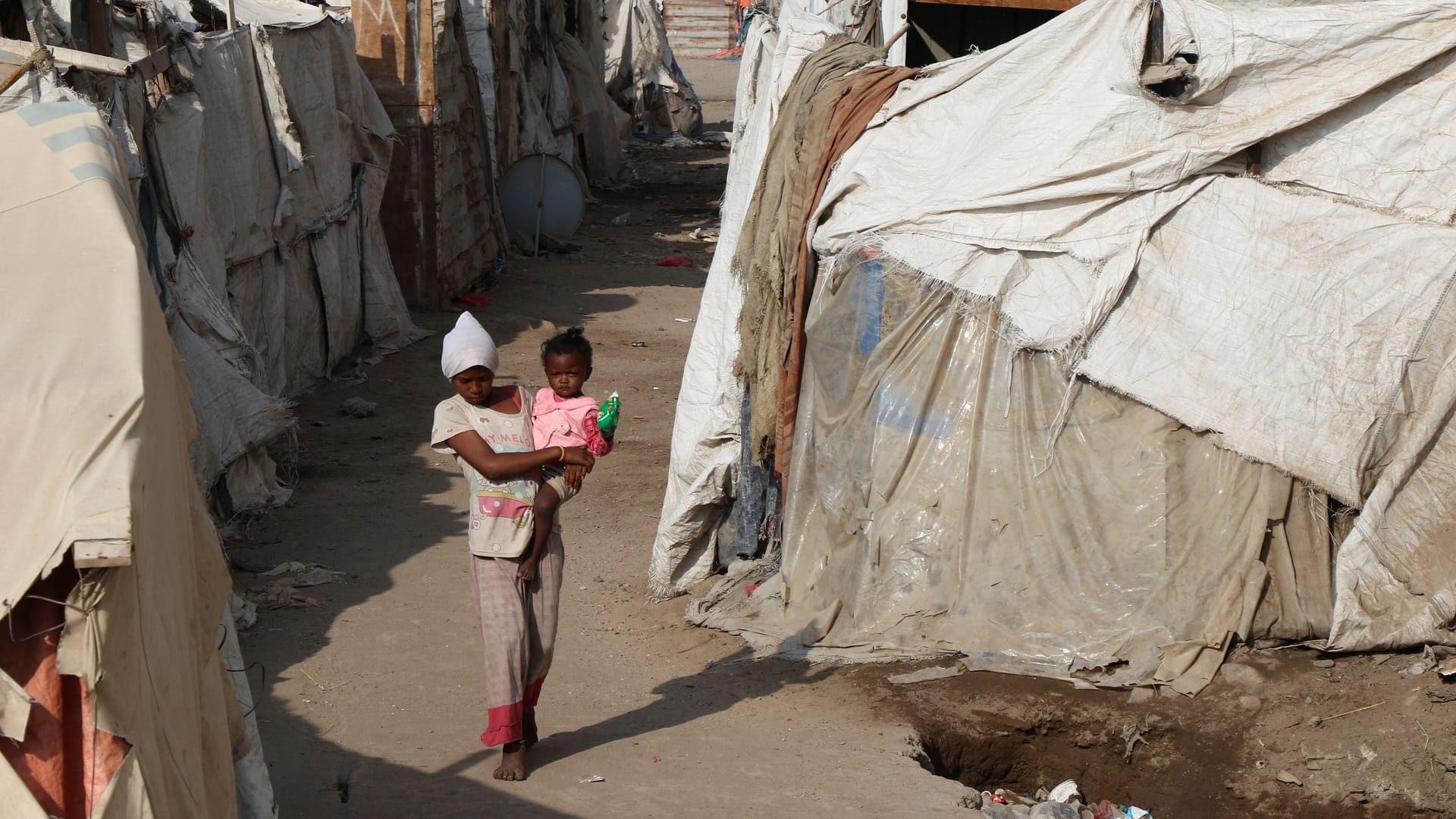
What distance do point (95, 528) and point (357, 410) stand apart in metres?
6.56

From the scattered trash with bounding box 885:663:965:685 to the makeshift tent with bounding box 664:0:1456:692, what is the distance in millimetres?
70

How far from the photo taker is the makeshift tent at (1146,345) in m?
3.99

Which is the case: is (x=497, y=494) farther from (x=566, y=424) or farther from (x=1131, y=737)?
(x=1131, y=737)

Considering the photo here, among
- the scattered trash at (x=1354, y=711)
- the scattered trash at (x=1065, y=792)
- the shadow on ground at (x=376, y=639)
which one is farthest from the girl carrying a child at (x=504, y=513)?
the scattered trash at (x=1354, y=711)

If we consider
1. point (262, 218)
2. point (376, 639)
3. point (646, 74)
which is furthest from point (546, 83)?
point (376, 639)

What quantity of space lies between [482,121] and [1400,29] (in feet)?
31.8

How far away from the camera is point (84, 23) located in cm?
584

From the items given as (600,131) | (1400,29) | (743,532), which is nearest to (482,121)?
(600,131)

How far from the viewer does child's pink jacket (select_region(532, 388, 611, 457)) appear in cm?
375

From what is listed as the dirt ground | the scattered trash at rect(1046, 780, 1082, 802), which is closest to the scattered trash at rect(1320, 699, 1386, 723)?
the dirt ground

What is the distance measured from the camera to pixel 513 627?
3762 millimetres

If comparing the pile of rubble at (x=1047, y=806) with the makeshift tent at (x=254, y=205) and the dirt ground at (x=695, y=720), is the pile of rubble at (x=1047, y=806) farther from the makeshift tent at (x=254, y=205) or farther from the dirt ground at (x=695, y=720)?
the makeshift tent at (x=254, y=205)

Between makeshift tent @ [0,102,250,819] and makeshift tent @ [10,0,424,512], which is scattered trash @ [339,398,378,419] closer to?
makeshift tent @ [10,0,424,512]

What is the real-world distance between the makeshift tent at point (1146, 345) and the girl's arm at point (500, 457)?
1487mm
